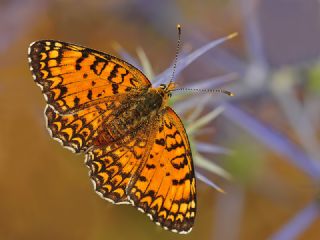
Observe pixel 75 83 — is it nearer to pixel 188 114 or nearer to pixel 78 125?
pixel 78 125

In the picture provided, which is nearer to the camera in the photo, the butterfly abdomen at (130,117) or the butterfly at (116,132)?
the butterfly at (116,132)

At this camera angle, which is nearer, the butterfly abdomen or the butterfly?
the butterfly

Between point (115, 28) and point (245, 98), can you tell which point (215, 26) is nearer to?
point (115, 28)

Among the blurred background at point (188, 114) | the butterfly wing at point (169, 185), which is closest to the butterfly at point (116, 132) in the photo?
the butterfly wing at point (169, 185)

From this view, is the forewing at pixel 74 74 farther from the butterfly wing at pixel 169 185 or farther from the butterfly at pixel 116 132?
the butterfly wing at pixel 169 185

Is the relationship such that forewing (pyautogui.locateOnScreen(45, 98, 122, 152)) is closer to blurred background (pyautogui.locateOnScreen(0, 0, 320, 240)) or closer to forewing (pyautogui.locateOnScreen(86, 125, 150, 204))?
forewing (pyautogui.locateOnScreen(86, 125, 150, 204))

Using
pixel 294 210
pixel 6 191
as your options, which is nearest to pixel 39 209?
pixel 6 191

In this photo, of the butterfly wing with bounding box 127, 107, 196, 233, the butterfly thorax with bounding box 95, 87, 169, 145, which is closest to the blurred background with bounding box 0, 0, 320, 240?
the butterfly thorax with bounding box 95, 87, 169, 145
